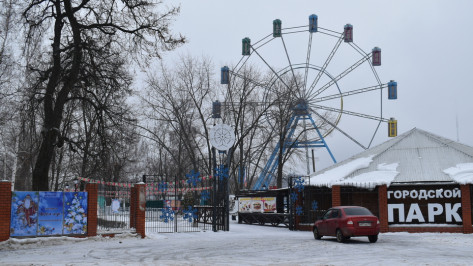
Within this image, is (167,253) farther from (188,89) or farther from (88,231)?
(188,89)

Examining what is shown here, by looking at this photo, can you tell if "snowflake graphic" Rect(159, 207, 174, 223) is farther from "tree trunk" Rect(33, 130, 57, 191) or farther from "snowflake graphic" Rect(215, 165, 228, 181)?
"tree trunk" Rect(33, 130, 57, 191)

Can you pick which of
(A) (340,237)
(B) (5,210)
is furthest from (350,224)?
(B) (5,210)

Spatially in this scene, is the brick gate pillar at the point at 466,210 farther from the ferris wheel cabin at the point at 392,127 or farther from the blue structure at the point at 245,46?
the blue structure at the point at 245,46

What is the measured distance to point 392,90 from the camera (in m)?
44.2

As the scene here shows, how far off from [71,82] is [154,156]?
2248 inches

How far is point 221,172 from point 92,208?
850 centimetres

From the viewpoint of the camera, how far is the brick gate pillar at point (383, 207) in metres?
27.3

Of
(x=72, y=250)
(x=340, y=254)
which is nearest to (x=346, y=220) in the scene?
(x=340, y=254)

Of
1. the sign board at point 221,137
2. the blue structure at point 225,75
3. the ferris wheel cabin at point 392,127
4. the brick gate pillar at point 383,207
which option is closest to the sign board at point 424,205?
the brick gate pillar at point 383,207

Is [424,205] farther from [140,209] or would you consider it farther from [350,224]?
[140,209]

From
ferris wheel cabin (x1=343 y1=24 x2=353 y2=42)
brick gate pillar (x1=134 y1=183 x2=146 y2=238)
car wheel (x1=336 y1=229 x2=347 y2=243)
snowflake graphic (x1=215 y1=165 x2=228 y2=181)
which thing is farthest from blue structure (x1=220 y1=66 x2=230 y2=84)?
car wheel (x1=336 y1=229 x2=347 y2=243)

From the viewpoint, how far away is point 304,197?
3138cm

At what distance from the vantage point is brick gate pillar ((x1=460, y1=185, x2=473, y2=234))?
85.8ft

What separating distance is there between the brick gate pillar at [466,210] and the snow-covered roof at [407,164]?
60 cm
